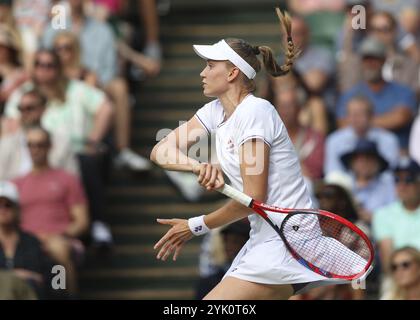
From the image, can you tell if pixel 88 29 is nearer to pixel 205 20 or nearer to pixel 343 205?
pixel 205 20

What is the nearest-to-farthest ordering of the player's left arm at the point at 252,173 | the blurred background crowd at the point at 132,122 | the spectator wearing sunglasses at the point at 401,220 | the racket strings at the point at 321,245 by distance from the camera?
the player's left arm at the point at 252,173 < the racket strings at the point at 321,245 < the blurred background crowd at the point at 132,122 < the spectator wearing sunglasses at the point at 401,220

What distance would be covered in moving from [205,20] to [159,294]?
3075 millimetres

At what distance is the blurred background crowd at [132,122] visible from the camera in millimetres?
8883

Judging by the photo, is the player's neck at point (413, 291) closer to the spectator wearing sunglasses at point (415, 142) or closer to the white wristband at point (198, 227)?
the spectator wearing sunglasses at point (415, 142)

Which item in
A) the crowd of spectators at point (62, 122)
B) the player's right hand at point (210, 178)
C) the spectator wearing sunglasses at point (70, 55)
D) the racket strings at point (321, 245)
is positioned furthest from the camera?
the spectator wearing sunglasses at point (70, 55)

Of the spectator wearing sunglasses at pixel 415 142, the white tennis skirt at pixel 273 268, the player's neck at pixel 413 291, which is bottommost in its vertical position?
the player's neck at pixel 413 291

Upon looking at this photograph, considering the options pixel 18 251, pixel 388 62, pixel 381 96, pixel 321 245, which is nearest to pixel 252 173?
pixel 321 245

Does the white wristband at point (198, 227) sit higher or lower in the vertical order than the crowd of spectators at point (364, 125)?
lower

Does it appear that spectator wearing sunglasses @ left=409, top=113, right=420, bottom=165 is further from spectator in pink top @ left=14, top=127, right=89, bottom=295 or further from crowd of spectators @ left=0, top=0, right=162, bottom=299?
spectator in pink top @ left=14, top=127, right=89, bottom=295

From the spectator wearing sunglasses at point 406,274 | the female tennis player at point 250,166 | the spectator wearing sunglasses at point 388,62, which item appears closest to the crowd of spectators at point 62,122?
the spectator wearing sunglasses at point 388,62

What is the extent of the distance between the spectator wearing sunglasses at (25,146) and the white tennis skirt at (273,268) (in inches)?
148

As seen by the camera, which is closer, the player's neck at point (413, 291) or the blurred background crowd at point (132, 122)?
the player's neck at point (413, 291)

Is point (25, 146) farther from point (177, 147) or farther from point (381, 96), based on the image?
point (177, 147)
